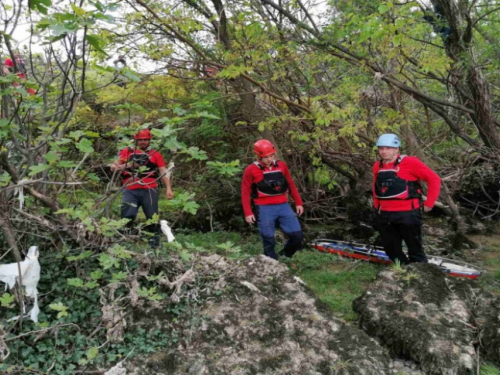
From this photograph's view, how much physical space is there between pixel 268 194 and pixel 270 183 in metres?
0.15

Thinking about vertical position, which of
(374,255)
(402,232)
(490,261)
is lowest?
(490,261)

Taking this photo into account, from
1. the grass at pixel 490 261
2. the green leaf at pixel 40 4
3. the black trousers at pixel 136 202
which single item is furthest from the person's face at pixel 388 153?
the green leaf at pixel 40 4

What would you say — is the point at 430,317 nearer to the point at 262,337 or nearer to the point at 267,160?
the point at 262,337

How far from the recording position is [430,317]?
3.53 meters

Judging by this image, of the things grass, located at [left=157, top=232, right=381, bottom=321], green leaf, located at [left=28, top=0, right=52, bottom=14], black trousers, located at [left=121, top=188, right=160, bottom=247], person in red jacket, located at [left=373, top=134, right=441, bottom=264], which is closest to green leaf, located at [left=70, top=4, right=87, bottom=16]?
green leaf, located at [left=28, top=0, right=52, bottom=14]

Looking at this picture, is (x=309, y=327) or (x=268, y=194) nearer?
(x=309, y=327)

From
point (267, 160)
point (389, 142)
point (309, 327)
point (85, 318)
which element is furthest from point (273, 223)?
point (85, 318)

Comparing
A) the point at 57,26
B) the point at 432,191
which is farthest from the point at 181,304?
the point at 432,191

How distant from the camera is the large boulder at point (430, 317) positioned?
3.11m

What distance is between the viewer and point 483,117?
576 centimetres

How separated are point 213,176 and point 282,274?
14.5 ft

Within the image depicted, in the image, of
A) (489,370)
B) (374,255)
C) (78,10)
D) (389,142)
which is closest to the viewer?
→ (78,10)

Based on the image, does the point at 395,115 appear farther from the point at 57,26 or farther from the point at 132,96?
the point at 57,26

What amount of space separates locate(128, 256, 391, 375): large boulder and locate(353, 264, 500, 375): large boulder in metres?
0.28
